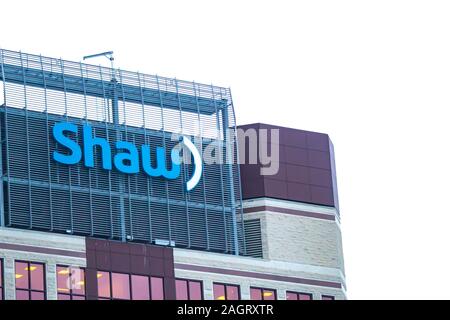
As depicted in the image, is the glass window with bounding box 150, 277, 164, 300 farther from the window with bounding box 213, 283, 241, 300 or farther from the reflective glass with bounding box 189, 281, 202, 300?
the window with bounding box 213, 283, 241, 300

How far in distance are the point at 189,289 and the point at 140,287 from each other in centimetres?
350

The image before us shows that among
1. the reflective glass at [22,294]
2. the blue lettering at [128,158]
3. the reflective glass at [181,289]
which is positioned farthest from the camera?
the blue lettering at [128,158]

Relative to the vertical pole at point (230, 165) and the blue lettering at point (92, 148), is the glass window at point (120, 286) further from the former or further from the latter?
the vertical pole at point (230, 165)

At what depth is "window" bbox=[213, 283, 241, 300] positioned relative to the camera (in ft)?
356

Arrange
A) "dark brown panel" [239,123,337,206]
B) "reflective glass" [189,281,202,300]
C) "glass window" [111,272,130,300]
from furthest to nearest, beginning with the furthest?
"dark brown panel" [239,123,337,206] → "reflective glass" [189,281,202,300] → "glass window" [111,272,130,300]

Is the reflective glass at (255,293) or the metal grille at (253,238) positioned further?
the metal grille at (253,238)

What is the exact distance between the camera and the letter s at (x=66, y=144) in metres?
105

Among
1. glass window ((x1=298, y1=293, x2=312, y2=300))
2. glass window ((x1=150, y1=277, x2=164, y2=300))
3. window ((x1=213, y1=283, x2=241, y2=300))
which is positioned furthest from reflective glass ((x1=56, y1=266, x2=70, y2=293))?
glass window ((x1=298, y1=293, x2=312, y2=300))

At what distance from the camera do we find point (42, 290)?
335 ft

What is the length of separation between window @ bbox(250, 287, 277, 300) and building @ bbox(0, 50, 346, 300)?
9 centimetres

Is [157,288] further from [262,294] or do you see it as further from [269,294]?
[269,294]

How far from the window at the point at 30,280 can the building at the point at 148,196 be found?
3.2 inches

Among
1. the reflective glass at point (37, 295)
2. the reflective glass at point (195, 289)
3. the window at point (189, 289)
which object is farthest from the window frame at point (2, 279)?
the reflective glass at point (195, 289)
